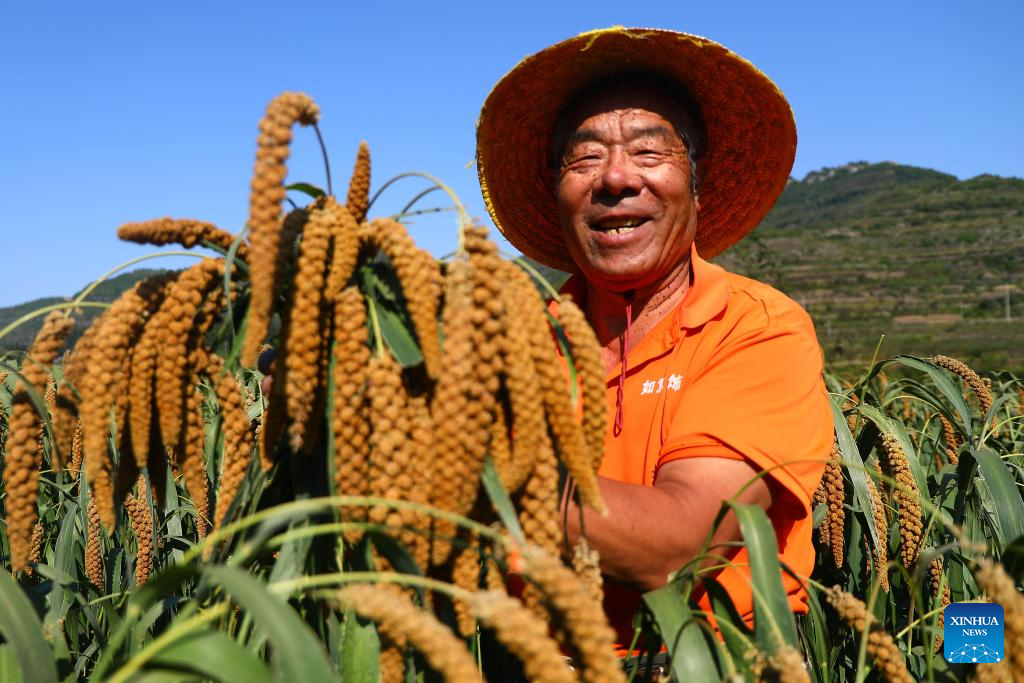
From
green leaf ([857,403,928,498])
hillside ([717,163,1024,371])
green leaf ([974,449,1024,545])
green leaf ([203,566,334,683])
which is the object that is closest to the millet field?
green leaf ([203,566,334,683])

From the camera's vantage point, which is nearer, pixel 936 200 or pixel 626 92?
pixel 626 92

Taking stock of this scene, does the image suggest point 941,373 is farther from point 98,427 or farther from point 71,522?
point 71,522

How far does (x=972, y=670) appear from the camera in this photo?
44.0 inches

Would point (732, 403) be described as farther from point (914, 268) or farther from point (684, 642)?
point (914, 268)

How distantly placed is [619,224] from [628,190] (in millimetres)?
90

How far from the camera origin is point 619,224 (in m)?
2.07

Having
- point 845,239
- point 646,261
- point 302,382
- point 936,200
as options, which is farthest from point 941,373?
point 936,200

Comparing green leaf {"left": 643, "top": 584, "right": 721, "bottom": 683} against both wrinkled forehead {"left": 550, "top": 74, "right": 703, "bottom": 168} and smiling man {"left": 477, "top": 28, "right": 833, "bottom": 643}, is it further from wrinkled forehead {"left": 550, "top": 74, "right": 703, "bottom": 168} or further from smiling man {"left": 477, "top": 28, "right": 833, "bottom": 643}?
wrinkled forehead {"left": 550, "top": 74, "right": 703, "bottom": 168}

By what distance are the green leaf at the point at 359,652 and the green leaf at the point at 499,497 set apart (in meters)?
0.24

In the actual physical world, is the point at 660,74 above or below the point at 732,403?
above

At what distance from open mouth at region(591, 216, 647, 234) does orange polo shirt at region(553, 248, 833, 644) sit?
0.20m

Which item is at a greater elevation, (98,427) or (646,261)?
(646,261)

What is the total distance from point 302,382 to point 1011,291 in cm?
5431

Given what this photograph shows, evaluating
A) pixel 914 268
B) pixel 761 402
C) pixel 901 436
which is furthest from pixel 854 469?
pixel 914 268
